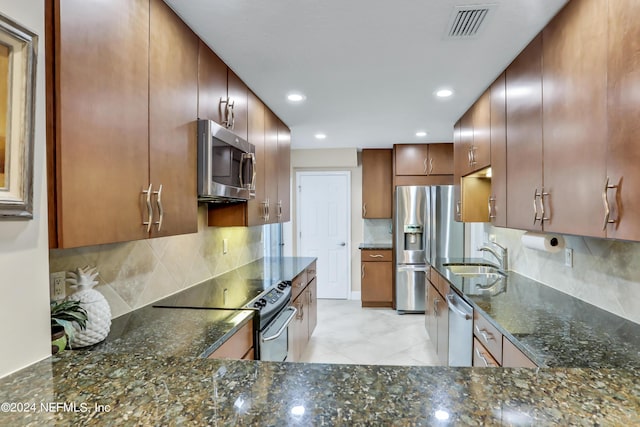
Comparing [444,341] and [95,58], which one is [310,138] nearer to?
[444,341]

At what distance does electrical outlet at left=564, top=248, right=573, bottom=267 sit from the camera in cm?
205

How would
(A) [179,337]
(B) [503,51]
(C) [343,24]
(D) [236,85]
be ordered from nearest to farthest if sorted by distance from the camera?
(A) [179,337] < (C) [343,24] < (B) [503,51] < (D) [236,85]

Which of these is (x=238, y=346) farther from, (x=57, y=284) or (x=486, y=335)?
(x=486, y=335)

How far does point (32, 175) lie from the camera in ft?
2.93

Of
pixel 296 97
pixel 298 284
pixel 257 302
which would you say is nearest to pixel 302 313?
pixel 298 284

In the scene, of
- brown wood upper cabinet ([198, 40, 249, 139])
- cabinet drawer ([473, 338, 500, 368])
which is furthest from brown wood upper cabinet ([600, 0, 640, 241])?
brown wood upper cabinet ([198, 40, 249, 139])

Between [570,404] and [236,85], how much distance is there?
7.53 ft

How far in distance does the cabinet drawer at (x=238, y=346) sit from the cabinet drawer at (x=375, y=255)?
10.9 feet

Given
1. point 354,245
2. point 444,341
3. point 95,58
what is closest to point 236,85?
point 95,58

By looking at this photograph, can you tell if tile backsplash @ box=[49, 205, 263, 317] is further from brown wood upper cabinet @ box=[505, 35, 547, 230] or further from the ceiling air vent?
brown wood upper cabinet @ box=[505, 35, 547, 230]

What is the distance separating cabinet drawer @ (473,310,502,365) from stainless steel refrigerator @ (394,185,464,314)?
2.62 m

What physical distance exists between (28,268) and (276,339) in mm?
1564

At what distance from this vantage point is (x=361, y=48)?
1942 mm

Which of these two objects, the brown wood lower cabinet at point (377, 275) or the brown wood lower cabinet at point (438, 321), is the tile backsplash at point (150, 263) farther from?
the brown wood lower cabinet at point (377, 275)
